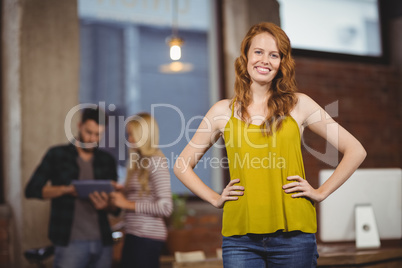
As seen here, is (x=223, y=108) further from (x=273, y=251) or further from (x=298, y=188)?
(x=273, y=251)

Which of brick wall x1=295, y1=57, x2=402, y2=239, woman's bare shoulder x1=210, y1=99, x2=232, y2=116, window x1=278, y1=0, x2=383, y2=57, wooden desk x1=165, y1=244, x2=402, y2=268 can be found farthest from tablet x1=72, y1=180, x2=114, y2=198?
window x1=278, y1=0, x2=383, y2=57

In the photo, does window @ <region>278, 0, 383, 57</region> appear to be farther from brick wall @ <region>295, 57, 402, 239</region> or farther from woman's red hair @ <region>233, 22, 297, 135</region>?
woman's red hair @ <region>233, 22, 297, 135</region>

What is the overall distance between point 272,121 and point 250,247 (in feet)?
1.34

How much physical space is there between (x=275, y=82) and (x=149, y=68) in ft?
10.4

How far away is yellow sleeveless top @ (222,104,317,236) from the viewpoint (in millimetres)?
1648

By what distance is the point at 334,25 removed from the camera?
17.6 ft

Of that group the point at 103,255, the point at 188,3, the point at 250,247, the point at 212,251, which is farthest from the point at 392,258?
the point at 188,3

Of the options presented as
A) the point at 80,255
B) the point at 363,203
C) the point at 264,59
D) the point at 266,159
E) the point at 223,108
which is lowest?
the point at 80,255

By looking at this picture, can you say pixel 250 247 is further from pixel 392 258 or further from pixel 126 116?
pixel 126 116

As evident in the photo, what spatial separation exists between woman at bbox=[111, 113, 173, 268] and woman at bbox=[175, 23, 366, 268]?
45.5 inches

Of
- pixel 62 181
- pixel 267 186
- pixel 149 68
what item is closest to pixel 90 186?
pixel 62 181

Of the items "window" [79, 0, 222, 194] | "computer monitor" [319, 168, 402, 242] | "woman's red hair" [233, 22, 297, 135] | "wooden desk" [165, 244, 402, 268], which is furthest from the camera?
"window" [79, 0, 222, 194]

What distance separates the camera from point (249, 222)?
1.65m

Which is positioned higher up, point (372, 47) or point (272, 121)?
point (372, 47)
